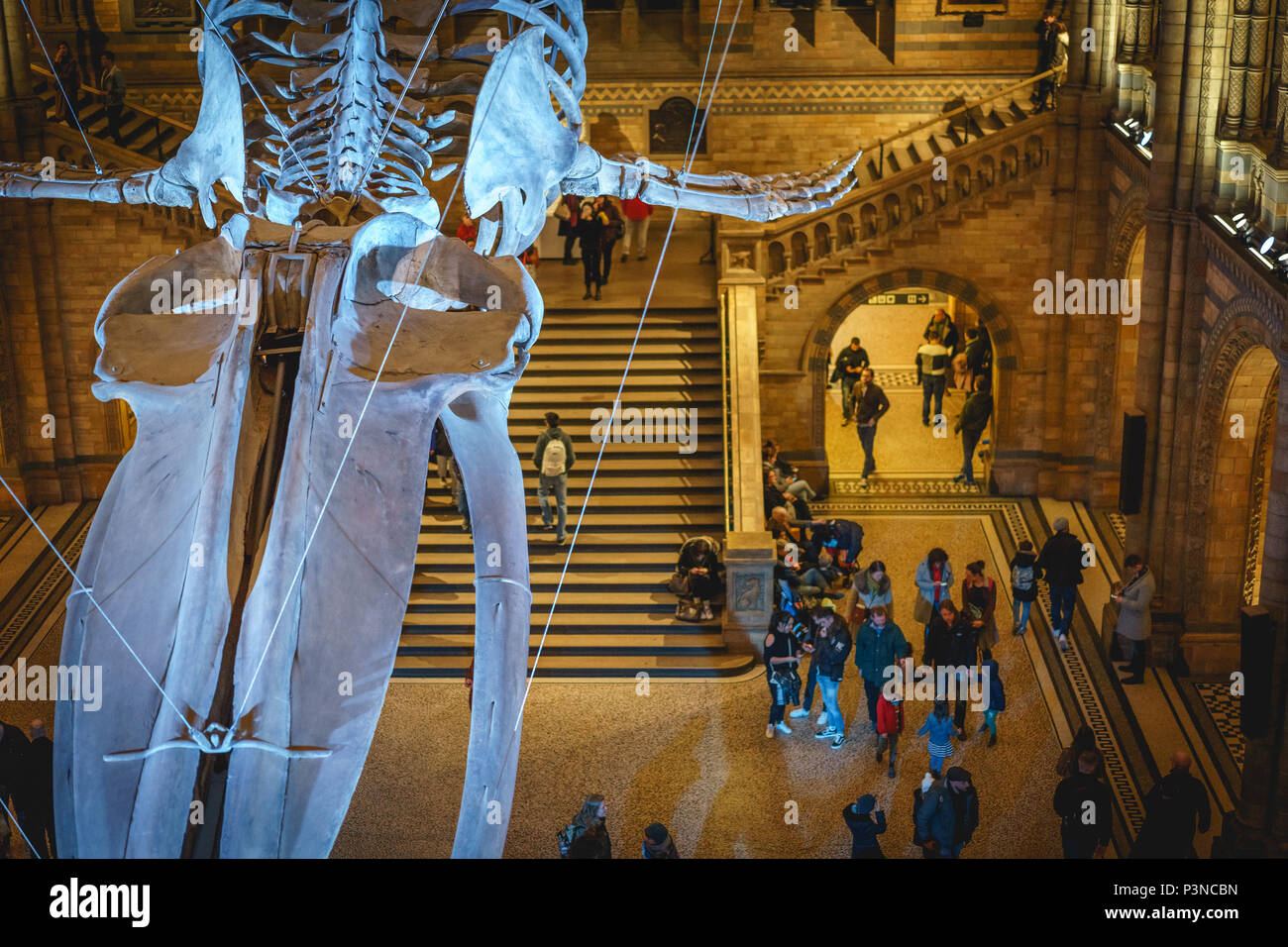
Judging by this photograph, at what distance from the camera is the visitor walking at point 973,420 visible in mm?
24625

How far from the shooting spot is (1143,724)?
19.0 metres

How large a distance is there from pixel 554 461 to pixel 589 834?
22.7ft

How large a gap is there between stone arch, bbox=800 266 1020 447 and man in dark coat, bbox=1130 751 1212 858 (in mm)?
10690

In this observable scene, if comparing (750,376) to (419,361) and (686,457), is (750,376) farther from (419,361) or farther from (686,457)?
(419,361)

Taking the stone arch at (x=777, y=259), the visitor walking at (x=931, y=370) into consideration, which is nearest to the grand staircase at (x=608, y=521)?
the stone arch at (x=777, y=259)

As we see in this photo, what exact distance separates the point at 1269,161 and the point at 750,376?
7.00 metres

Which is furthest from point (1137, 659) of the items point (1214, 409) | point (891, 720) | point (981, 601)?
point (891, 720)

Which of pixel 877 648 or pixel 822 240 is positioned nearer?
pixel 877 648

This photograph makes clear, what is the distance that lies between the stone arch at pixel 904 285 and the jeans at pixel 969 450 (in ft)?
1.83

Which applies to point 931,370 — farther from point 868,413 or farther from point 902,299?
point 902,299

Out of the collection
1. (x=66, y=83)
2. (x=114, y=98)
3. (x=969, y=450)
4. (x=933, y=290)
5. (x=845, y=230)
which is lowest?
(x=969, y=450)

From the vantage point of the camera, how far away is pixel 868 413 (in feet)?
82.1

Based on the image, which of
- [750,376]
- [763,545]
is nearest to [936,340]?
[750,376]

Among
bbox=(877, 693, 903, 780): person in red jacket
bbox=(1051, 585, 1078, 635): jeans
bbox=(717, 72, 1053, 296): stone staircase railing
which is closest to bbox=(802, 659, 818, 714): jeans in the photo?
bbox=(877, 693, 903, 780): person in red jacket
